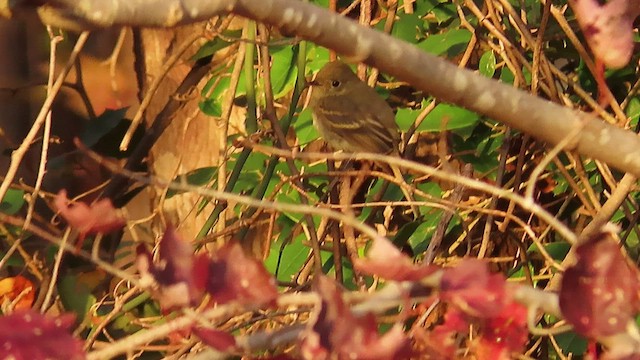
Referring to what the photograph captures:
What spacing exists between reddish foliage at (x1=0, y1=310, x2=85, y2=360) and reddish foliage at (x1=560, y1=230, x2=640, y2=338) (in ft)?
0.90

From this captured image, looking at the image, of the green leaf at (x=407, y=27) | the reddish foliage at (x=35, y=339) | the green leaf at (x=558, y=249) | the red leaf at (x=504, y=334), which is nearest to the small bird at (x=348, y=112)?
the green leaf at (x=407, y=27)

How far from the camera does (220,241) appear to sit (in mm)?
1643

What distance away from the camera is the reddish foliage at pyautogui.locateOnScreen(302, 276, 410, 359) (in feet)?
1.63

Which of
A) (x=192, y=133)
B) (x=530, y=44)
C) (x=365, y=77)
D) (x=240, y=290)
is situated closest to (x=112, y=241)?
(x=192, y=133)

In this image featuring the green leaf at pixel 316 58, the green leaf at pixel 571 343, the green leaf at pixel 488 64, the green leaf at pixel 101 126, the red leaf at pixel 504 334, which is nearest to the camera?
the red leaf at pixel 504 334

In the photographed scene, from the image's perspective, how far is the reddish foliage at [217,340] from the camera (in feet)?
1.84

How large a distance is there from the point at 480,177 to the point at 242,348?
3.41 ft

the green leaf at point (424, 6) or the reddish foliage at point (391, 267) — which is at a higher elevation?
the reddish foliage at point (391, 267)

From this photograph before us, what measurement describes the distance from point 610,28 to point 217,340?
328mm

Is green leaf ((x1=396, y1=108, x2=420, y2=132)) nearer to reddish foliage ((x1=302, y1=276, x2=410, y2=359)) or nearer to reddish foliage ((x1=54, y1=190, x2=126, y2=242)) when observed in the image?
reddish foliage ((x1=54, y1=190, x2=126, y2=242))

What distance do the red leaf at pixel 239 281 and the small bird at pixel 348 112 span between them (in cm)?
104

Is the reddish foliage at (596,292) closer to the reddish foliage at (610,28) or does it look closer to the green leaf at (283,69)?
the reddish foliage at (610,28)

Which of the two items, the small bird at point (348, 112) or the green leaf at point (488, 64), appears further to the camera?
the small bird at point (348, 112)

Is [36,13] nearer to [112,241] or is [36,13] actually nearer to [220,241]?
[220,241]
